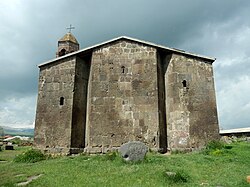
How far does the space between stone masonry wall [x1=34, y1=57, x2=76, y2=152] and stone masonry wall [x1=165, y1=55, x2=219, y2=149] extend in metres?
5.51

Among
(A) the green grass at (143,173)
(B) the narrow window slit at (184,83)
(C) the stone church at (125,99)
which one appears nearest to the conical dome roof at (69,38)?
(C) the stone church at (125,99)

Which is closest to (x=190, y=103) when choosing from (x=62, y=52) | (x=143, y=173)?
(x=143, y=173)

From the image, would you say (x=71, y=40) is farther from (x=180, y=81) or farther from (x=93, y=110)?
(x=180, y=81)

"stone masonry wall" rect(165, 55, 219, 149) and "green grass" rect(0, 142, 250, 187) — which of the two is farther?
"stone masonry wall" rect(165, 55, 219, 149)

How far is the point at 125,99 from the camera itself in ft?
42.3

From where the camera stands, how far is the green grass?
6828 mm

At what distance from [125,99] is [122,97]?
201mm

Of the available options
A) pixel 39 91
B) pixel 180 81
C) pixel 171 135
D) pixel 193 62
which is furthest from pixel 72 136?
pixel 193 62

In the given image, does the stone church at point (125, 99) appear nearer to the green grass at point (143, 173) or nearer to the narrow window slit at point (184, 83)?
the narrow window slit at point (184, 83)

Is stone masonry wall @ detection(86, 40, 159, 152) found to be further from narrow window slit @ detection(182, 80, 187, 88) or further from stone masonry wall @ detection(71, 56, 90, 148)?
narrow window slit @ detection(182, 80, 187, 88)

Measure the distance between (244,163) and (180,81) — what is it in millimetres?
5541

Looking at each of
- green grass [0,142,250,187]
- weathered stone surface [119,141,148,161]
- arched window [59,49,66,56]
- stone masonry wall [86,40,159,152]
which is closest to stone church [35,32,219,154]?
stone masonry wall [86,40,159,152]

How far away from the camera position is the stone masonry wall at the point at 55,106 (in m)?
12.8

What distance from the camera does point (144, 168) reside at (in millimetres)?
7961
